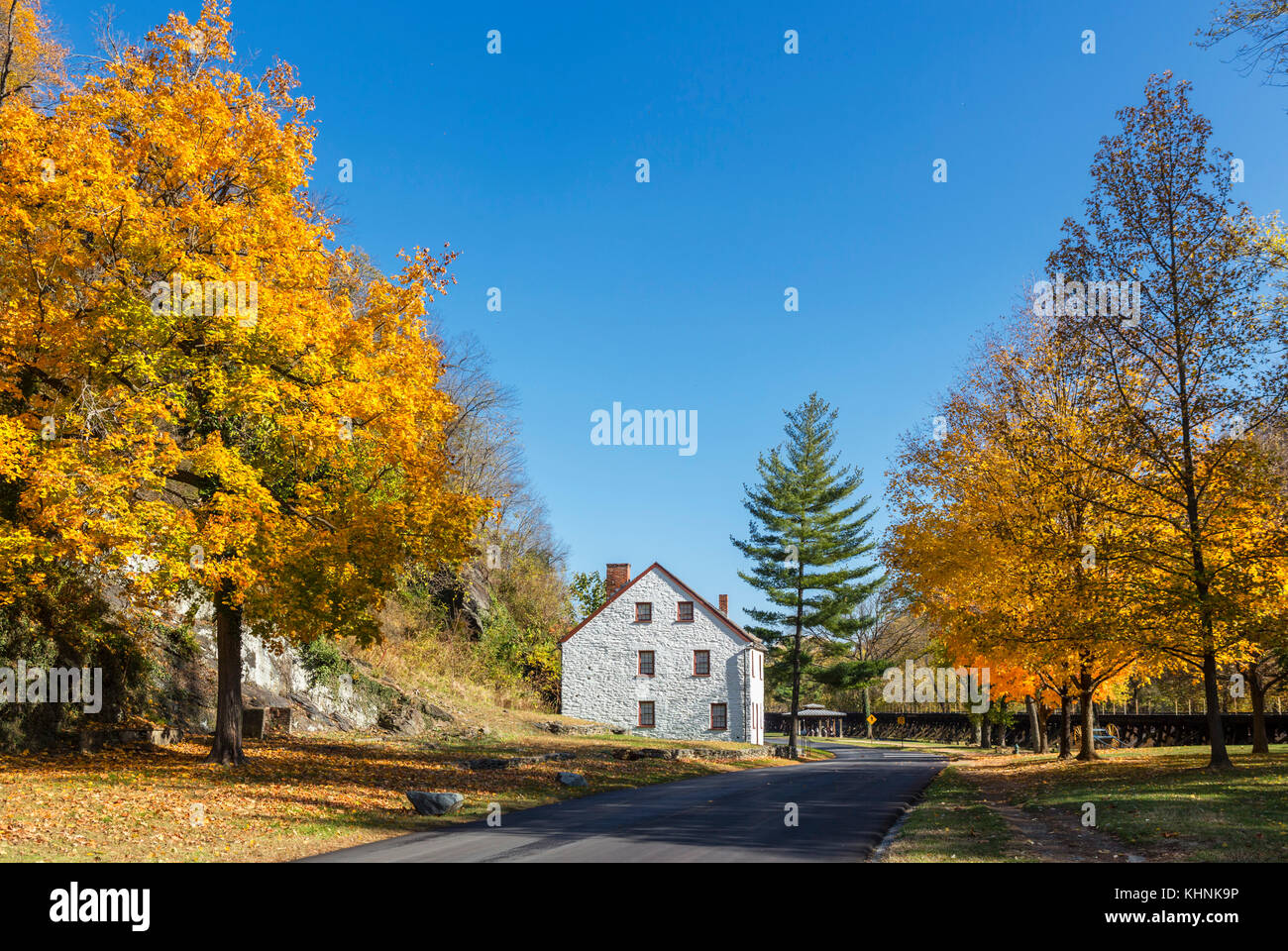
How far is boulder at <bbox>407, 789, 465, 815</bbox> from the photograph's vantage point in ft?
48.8

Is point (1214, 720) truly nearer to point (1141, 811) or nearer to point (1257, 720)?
point (1141, 811)

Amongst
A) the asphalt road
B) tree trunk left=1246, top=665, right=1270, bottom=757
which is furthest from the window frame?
the asphalt road

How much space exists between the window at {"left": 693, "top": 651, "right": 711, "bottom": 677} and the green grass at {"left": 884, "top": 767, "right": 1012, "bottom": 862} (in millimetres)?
29743

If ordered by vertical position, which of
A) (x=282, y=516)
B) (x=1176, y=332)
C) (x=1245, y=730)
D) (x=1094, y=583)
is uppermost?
(x=1176, y=332)

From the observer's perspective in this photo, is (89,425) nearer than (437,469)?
Yes

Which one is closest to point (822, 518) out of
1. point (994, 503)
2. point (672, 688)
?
point (672, 688)

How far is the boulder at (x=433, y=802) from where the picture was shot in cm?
1487

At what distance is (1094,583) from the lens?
20.1 m

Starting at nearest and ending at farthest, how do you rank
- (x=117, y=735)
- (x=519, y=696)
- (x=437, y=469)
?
1. (x=437, y=469)
2. (x=117, y=735)
3. (x=519, y=696)

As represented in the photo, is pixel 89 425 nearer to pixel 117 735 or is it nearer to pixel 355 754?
pixel 117 735

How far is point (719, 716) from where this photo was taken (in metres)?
47.9

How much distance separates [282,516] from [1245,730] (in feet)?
133

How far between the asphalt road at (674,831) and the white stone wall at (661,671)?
26.9 meters

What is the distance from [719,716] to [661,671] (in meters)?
4.09
